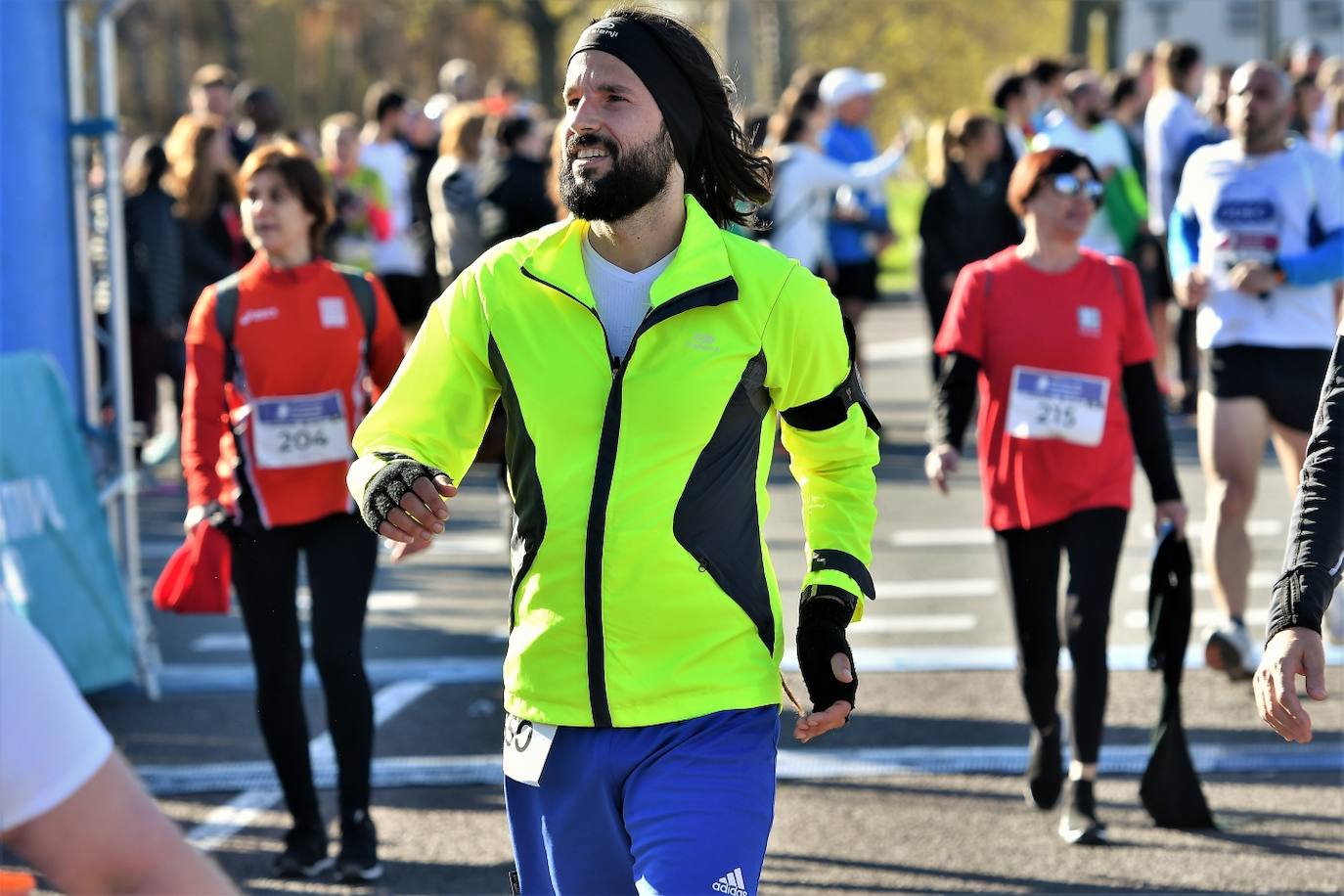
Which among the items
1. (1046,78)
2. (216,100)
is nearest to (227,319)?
(216,100)

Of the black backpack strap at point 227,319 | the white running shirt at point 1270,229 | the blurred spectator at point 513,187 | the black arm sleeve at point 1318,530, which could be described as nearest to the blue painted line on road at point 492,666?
the white running shirt at point 1270,229

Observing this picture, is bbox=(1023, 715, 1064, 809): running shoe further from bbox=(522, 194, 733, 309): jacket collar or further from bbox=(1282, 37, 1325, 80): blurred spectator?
bbox=(1282, 37, 1325, 80): blurred spectator

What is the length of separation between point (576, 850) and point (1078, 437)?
3013 mm

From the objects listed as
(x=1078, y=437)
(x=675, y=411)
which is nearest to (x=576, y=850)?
(x=675, y=411)

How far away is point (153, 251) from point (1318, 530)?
Answer: 965cm

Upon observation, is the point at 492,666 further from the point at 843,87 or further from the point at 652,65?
the point at 843,87

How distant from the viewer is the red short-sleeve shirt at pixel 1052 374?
6.12m

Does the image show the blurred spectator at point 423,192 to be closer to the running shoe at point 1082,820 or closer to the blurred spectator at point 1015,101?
the blurred spectator at point 1015,101

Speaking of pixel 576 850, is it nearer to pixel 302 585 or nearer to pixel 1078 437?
pixel 1078 437

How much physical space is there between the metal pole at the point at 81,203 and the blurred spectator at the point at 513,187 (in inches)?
129

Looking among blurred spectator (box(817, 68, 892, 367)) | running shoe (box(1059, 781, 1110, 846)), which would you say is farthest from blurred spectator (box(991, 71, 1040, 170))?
running shoe (box(1059, 781, 1110, 846))

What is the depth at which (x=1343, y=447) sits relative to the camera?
347 cm

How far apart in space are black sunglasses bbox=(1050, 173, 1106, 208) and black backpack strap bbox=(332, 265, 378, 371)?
2057mm

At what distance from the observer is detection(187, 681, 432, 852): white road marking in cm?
620
